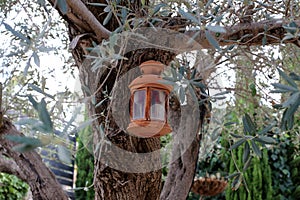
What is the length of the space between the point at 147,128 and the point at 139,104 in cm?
11

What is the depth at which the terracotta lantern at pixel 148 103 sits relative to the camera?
151 centimetres

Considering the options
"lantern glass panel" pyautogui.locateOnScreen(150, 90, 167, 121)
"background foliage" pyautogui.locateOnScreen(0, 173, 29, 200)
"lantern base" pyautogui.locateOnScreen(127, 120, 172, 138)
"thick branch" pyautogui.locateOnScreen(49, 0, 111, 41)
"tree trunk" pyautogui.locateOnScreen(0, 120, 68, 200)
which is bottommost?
"background foliage" pyautogui.locateOnScreen(0, 173, 29, 200)

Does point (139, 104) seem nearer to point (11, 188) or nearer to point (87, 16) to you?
→ point (87, 16)

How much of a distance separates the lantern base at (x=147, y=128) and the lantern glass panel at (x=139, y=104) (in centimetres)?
3

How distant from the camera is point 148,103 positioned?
1.52 metres

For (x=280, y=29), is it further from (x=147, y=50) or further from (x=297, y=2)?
(x=147, y=50)

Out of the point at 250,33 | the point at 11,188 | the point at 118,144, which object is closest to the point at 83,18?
the point at 118,144

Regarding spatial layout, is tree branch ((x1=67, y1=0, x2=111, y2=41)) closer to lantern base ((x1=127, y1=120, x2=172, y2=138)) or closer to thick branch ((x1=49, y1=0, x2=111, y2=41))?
thick branch ((x1=49, y1=0, x2=111, y2=41))

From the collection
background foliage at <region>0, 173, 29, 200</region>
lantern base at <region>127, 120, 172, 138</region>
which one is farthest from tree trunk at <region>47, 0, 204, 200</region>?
background foliage at <region>0, 173, 29, 200</region>

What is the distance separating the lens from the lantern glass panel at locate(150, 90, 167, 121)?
1533mm

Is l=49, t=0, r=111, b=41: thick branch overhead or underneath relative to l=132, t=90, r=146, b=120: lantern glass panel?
overhead

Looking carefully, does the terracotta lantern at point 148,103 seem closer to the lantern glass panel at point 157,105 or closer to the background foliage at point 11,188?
the lantern glass panel at point 157,105

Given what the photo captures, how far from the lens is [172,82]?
1134mm

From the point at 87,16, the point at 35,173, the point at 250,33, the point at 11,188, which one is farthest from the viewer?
the point at 11,188
